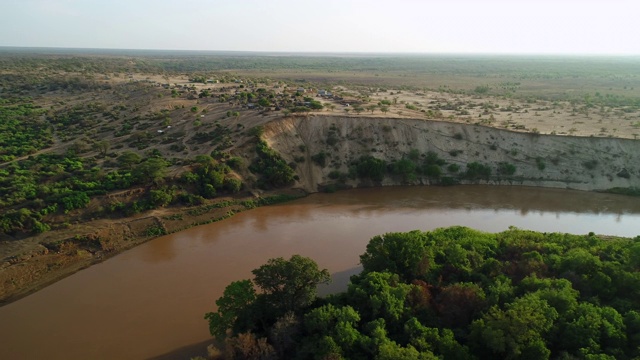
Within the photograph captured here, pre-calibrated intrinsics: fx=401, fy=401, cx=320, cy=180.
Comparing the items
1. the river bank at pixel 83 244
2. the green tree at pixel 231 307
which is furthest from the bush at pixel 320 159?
the green tree at pixel 231 307

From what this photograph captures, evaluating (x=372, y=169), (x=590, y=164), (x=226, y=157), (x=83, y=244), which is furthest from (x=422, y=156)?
(x=83, y=244)

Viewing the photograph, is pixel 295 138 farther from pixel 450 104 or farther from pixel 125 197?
pixel 450 104

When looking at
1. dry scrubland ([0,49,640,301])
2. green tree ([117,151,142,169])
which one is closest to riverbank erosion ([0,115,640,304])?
dry scrubland ([0,49,640,301])

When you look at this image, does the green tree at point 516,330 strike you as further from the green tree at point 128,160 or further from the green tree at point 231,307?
the green tree at point 128,160

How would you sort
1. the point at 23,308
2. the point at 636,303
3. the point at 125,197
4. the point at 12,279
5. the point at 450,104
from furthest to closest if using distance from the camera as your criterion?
the point at 450,104 < the point at 125,197 < the point at 12,279 < the point at 23,308 < the point at 636,303

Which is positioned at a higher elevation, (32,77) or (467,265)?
(32,77)

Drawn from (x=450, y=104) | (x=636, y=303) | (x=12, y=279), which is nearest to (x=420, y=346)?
(x=636, y=303)

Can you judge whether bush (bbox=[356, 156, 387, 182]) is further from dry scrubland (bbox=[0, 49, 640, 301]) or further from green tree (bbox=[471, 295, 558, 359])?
green tree (bbox=[471, 295, 558, 359])
